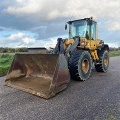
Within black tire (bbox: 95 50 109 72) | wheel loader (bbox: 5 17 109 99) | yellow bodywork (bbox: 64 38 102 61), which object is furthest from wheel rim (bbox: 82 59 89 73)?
black tire (bbox: 95 50 109 72)

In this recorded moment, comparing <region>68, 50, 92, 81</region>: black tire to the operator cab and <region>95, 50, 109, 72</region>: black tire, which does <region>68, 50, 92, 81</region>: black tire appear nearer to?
the operator cab

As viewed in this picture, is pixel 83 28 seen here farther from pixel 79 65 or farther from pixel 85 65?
pixel 79 65

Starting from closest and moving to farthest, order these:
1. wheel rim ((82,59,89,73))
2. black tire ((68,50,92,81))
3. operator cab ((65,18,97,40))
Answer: black tire ((68,50,92,81))
wheel rim ((82,59,89,73))
operator cab ((65,18,97,40))

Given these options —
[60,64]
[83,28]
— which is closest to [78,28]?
[83,28]

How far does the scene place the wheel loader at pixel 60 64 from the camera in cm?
590

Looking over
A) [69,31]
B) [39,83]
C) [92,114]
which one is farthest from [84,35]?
[92,114]

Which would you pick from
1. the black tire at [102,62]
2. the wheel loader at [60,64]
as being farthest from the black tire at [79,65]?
the black tire at [102,62]

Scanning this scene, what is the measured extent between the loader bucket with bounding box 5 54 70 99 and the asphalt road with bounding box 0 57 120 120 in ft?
0.69

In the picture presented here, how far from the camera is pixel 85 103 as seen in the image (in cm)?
511

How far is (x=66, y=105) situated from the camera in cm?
496

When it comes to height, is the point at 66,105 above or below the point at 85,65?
below

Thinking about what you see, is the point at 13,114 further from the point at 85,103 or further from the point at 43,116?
→ the point at 85,103

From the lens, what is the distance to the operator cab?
8383mm

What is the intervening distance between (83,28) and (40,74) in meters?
2.66
